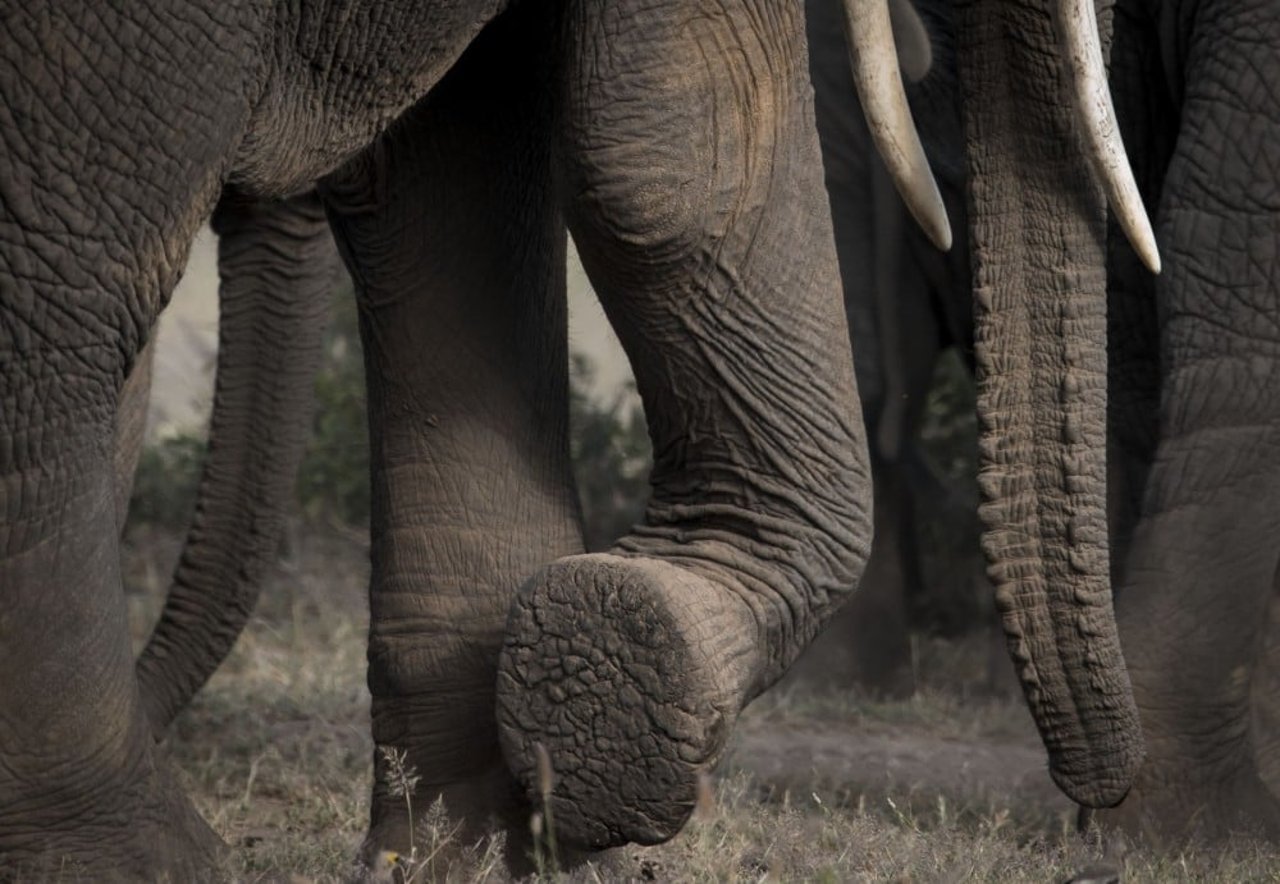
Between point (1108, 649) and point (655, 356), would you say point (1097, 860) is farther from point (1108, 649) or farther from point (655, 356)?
point (655, 356)

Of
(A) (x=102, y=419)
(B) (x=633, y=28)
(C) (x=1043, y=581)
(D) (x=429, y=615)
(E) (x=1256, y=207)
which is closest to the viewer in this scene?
(A) (x=102, y=419)

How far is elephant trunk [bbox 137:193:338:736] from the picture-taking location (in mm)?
4230

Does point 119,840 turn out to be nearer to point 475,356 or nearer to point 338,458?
point 475,356

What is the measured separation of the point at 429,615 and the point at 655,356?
1.87ft

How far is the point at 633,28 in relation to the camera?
3.03 m

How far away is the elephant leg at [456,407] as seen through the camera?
3500mm

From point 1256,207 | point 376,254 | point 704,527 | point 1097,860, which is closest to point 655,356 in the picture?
point 704,527

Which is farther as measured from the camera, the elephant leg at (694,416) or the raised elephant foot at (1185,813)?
the raised elephant foot at (1185,813)

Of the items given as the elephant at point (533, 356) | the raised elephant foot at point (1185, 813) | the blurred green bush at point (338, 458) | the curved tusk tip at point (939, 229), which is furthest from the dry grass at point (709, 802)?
the curved tusk tip at point (939, 229)

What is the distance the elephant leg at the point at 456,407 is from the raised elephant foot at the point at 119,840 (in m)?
0.41

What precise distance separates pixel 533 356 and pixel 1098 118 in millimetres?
872

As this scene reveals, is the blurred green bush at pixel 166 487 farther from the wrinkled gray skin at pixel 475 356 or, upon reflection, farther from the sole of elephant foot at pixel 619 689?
the sole of elephant foot at pixel 619 689

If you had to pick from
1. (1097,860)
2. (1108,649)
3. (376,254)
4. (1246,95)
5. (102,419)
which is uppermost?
(1246,95)

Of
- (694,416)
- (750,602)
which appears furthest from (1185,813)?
→ (694,416)
